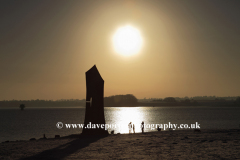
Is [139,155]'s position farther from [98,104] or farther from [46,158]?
[98,104]

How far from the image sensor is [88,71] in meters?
32.0

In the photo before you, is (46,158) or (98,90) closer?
(46,158)

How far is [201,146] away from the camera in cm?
2116

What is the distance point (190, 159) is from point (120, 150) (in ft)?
19.2

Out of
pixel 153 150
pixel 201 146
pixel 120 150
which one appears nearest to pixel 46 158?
pixel 120 150

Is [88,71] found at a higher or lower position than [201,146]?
higher

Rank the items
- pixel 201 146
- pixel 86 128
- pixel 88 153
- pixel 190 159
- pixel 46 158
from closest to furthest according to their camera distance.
A: pixel 190 159
pixel 46 158
pixel 88 153
pixel 201 146
pixel 86 128

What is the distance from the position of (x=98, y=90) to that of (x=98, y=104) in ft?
5.53

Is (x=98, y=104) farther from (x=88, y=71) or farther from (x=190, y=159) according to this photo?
(x=190, y=159)

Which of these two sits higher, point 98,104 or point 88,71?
point 88,71

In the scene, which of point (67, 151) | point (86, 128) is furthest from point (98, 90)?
point (67, 151)

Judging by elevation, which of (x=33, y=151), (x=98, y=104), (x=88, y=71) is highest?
(x=88, y=71)

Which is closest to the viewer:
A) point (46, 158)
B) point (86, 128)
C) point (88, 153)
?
point (46, 158)

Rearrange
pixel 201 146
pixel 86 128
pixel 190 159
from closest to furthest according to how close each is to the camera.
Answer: pixel 190 159
pixel 201 146
pixel 86 128
